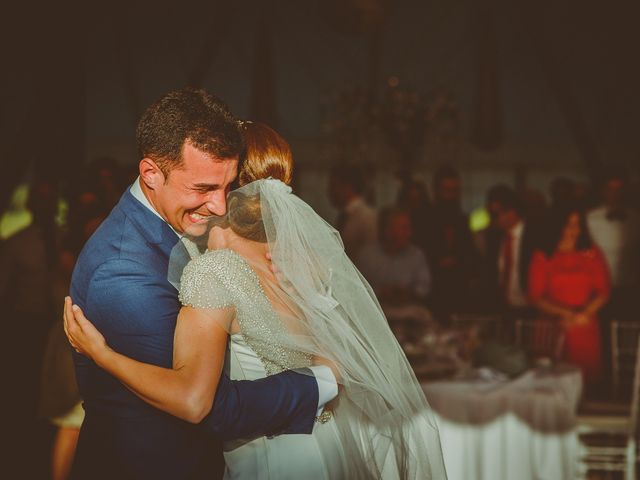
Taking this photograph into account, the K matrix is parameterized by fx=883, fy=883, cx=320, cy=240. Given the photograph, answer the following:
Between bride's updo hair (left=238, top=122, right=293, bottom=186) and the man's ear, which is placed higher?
bride's updo hair (left=238, top=122, right=293, bottom=186)

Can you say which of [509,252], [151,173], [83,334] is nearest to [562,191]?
[509,252]

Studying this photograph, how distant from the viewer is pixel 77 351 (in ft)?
5.51

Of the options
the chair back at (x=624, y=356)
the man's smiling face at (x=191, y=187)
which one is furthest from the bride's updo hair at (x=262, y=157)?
the chair back at (x=624, y=356)

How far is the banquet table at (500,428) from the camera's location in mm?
3592

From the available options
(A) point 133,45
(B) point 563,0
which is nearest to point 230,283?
(A) point 133,45

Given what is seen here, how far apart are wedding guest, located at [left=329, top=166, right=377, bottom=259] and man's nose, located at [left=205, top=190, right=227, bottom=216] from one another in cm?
395

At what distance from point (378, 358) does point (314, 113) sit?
8600mm

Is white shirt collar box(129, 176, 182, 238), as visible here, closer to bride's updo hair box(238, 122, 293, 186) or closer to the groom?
the groom

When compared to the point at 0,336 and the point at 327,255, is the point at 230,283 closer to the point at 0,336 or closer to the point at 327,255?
the point at 327,255

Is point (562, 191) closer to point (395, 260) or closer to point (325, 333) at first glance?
point (395, 260)

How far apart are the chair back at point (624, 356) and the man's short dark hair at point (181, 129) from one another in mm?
3727

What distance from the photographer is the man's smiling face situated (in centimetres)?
162

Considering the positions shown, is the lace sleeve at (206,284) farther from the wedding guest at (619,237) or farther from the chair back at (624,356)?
the wedding guest at (619,237)

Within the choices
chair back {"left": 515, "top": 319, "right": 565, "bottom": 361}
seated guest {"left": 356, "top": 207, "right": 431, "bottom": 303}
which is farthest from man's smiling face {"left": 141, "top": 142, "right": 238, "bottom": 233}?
chair back {"left": 515, "top": 319, "right": 565, "bottom": 361}
